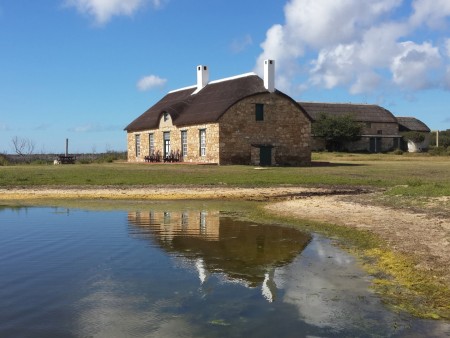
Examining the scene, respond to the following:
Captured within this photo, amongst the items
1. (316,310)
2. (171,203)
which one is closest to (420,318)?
(316,310)

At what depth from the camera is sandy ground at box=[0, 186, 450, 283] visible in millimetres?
10456

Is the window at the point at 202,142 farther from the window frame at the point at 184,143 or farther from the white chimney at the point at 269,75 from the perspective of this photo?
the white chimney at the point at 269,75

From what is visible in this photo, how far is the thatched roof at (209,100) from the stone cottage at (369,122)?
84.8 feet

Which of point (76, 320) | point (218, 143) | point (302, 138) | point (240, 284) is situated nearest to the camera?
point (76, 320)

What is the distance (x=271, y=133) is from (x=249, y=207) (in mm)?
25919

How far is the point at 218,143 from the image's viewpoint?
41.8 metres

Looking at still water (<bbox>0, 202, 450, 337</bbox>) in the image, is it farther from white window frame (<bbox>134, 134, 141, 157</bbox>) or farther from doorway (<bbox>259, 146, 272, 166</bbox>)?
white window frame (<bbox>134, 134, 141, 157</bbox>)

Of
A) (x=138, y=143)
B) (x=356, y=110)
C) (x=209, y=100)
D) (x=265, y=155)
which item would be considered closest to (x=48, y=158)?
(x=138, y=143)

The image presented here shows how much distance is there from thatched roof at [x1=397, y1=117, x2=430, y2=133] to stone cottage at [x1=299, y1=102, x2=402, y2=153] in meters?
3.56

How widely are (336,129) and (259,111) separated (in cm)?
2588

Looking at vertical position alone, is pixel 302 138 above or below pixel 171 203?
above

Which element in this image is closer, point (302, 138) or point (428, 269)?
point (428, 269)

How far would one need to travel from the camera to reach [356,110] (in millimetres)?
75688

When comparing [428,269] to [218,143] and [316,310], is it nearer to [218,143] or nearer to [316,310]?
[316,310]
